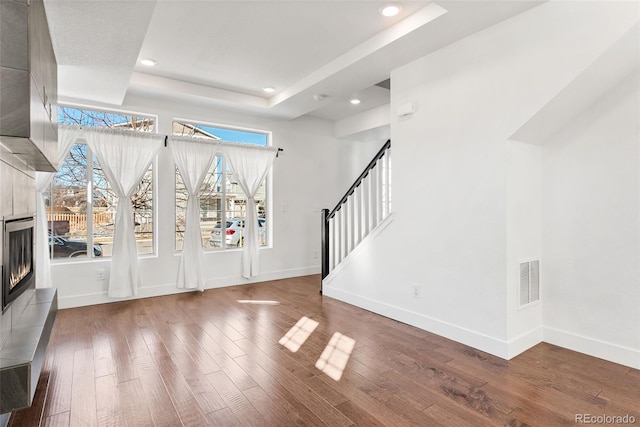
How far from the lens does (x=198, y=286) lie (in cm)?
493

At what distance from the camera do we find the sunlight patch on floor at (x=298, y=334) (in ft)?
9.95

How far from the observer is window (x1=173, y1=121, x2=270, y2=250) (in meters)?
5.06

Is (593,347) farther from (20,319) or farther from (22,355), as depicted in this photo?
(20,319)

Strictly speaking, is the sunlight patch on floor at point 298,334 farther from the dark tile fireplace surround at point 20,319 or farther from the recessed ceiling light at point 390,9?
the recessed ceiling light at point 390,9

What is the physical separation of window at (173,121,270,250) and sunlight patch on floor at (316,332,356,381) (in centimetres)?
289

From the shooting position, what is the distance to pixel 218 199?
542 centimetres

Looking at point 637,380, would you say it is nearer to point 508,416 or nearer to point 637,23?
point 508,416

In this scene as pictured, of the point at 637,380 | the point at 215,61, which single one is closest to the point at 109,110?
the point at 215,61

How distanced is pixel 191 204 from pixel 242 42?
7.93 feet

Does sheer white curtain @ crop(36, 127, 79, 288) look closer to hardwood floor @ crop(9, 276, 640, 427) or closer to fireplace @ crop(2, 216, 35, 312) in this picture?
hardwood floor @ crop(9, 276, 640, 427)

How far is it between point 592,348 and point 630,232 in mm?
972

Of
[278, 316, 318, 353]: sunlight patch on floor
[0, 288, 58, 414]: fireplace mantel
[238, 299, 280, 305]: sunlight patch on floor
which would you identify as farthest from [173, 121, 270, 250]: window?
[0, 288, 58, 414]: fireplace mantel

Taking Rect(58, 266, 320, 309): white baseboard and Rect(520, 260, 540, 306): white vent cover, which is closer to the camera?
Rect(520, 260, 540, 306): white vent cover

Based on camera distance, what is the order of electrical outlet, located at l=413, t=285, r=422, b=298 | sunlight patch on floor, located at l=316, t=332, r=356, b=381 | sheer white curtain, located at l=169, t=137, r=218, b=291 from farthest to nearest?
sheer white curtain, located at l=169, t=137, r=218, b=291
electrical outlet, located at l=413, t=285, r=422, b=298
sunlight patch on floor, located at l=316, t=332, r=356, b=381
